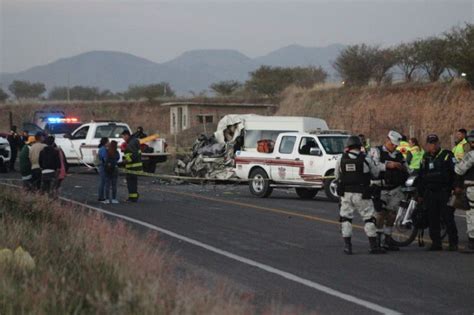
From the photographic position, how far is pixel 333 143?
959 inches

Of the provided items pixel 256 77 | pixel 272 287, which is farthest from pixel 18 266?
pixel 256 77

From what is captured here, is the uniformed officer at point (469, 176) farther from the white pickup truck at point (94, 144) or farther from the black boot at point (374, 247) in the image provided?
the white pickup truck at point (94, 144)

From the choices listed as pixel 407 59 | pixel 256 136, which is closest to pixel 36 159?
pixel 256 136

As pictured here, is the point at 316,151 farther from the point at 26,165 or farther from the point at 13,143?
the point at 13,143

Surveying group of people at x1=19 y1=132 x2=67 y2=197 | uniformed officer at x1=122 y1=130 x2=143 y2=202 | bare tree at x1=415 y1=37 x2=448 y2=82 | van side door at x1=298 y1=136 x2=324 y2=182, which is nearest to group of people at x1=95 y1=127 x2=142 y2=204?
uniformed officer at x1=122 y1=130 x2=143 y2=202

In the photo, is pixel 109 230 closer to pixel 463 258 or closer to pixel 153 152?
pixel 463 258

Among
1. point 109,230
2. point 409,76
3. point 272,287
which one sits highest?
point 409,76

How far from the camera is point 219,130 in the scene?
33.4 m

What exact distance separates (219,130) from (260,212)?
13315mm

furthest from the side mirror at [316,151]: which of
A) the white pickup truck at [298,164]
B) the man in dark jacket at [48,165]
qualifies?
the man in dark jacket at [48,165]

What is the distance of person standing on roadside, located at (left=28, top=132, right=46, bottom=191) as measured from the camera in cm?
2058

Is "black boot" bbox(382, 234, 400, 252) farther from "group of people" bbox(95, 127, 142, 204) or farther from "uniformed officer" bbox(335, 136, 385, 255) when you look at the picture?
"group of people" bbox(95, 127, 142, 204)

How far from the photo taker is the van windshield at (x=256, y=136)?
3004 cm

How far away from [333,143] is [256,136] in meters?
6.10
